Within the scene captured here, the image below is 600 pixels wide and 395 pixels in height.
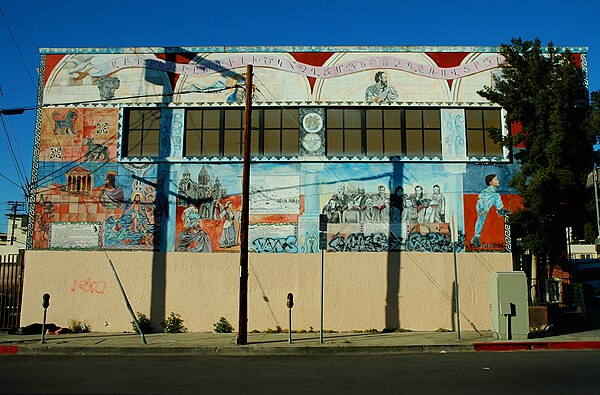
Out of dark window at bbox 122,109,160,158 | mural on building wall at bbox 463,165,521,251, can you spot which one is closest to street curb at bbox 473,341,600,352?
mural on building wall at bbox 463,165,521,251

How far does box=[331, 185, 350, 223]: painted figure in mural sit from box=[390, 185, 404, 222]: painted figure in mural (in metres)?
1.42

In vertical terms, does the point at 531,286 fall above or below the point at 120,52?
below

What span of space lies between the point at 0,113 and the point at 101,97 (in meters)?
3.14

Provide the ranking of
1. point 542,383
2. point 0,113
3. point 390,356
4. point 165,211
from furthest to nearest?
point 165,211
point 0,113
point 390,356
point 542,383

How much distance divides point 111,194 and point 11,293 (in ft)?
14.6

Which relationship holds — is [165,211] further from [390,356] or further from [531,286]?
[531,286]

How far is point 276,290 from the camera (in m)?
18.4

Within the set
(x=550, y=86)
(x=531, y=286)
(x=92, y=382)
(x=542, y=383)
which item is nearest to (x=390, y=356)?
(x=542, y=383)

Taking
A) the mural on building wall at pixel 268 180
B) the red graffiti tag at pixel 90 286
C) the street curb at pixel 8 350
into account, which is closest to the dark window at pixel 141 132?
the mural on building wall at pixel 268 180

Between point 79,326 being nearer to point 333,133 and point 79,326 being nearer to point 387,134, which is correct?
point 333,133

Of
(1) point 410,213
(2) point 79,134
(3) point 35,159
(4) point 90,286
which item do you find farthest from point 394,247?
(3) point 35,159

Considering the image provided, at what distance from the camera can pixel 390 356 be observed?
1401 centimetres

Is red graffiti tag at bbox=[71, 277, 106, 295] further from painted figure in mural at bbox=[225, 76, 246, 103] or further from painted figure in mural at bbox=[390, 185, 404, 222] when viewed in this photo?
painted figure in mural at bbox=[390, 185, 404, 222]

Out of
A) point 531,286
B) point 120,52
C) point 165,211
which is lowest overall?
point 531,286
